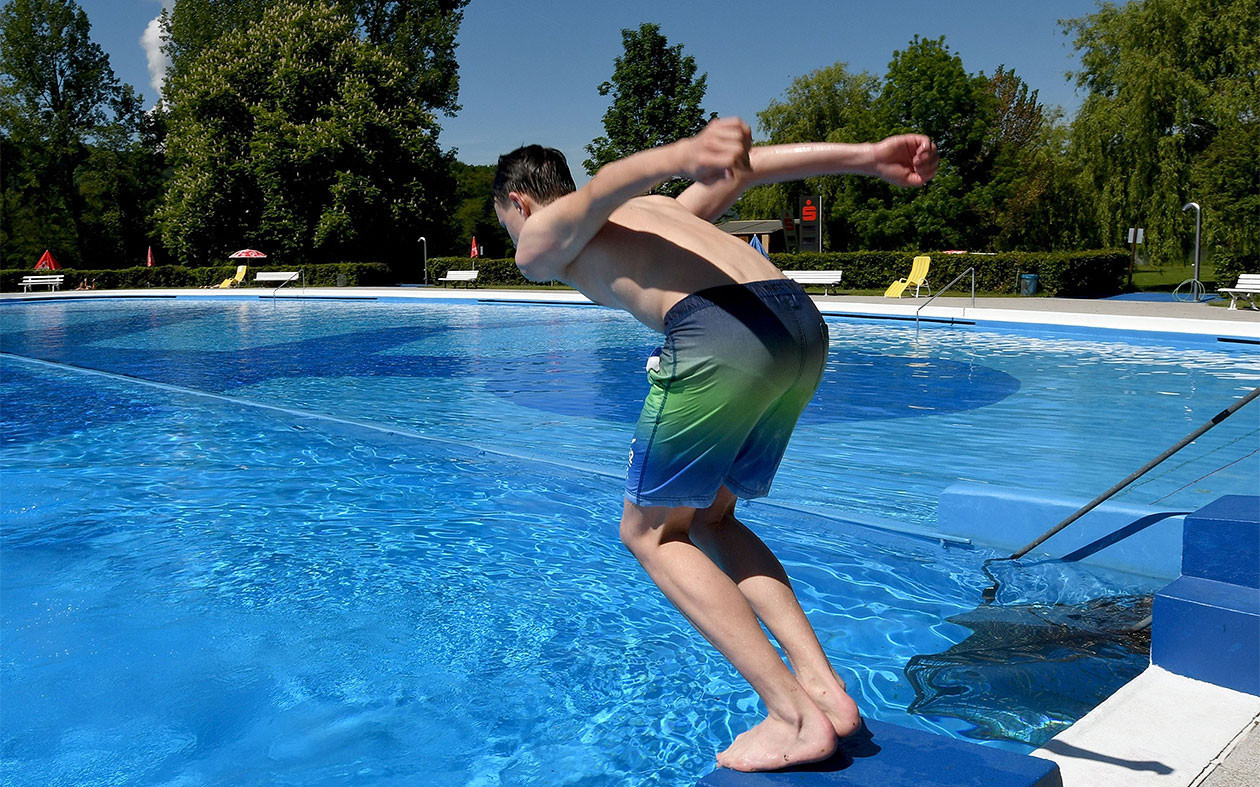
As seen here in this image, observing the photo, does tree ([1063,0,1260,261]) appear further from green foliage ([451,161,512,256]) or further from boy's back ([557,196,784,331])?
green foliage ([451,161,512,256])

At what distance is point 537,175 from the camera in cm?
226

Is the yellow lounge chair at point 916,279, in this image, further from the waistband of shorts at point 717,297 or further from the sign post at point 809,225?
the waistband of shorts at point 717,297

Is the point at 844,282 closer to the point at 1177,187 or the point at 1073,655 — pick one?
the point at 1177,187

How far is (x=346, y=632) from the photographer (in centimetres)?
407

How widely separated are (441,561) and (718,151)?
3723 millimetres

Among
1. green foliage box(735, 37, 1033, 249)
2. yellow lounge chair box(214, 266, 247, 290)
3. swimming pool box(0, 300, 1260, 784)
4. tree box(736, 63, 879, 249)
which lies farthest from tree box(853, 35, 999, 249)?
swimming pool box(0, 300, 1260, 784)

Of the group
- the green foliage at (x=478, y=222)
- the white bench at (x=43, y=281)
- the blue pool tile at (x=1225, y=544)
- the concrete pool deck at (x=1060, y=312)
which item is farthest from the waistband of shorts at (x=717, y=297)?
the green foliage at (x=478, y=222)

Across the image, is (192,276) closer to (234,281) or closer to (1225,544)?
(234,281)

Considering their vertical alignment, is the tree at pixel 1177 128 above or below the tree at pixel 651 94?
below

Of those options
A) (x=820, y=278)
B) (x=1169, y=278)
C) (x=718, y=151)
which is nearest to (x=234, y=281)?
(x=820, y=278)

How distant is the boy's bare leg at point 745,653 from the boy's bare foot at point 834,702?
0.29 feet

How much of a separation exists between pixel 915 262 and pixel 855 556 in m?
20.3

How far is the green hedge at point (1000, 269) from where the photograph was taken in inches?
927

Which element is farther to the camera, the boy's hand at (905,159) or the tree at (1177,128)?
the tree at (1177,128)
